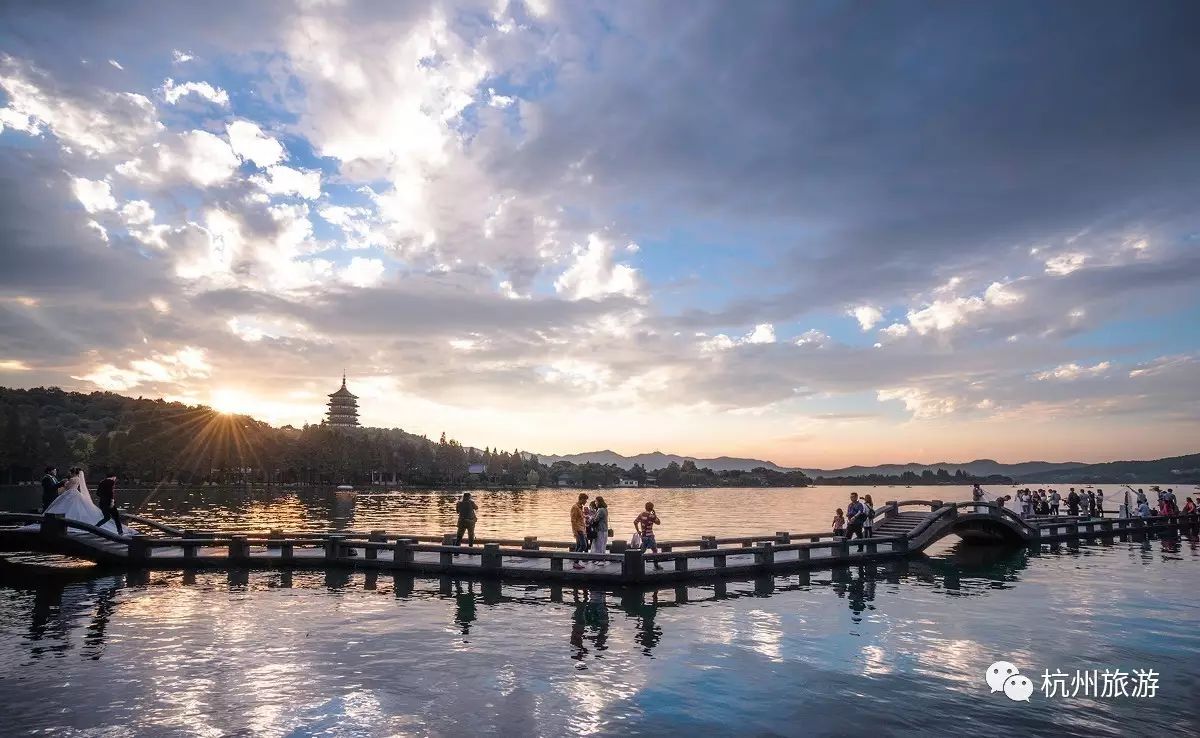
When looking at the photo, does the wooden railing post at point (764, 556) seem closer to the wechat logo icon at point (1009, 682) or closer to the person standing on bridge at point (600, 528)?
the person standing on bridge at point (600, 528)

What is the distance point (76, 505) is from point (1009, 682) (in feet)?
101

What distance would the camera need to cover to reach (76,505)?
2619cm

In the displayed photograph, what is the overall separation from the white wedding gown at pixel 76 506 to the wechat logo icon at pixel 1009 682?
1148 inches

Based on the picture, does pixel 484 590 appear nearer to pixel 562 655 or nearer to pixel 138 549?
pixel 562 655

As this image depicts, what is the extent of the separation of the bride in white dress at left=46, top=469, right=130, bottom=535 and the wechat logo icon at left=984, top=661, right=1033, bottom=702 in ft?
95.6

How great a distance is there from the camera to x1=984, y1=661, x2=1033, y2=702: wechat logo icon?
12375 mm

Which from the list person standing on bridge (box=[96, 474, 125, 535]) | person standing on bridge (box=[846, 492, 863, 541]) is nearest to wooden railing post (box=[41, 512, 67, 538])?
person standing on bridge (box=[96, 474, 125, 535])

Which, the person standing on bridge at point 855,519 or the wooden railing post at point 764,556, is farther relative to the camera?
the person standing on bridge at point 855,519

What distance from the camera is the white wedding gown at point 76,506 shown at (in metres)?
25.6

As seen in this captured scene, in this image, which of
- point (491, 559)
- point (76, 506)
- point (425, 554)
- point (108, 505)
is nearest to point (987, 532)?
point (491, 559)

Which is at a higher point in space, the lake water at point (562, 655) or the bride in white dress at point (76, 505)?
the bride in white dress at point (76, 505)

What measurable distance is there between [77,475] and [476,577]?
1645 centimetres

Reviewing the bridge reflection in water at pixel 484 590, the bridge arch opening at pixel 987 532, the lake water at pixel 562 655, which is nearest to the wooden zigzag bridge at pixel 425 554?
the bridge reflection in water at pixel 484 590

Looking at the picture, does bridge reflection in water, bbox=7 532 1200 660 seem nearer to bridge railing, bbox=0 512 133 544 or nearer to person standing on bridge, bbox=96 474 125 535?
bridge railing, bbox=0 512 133 544
